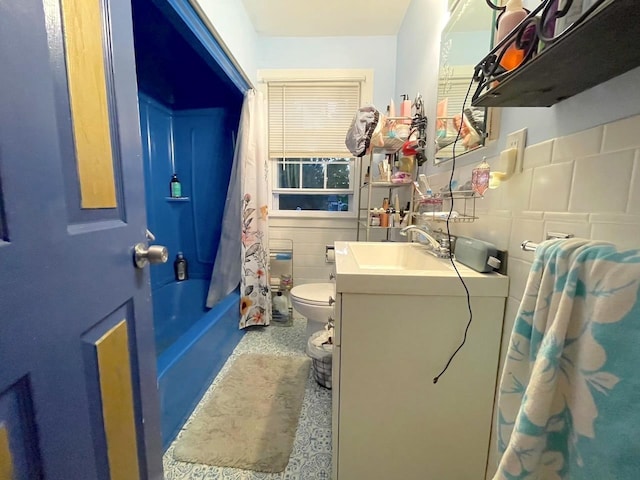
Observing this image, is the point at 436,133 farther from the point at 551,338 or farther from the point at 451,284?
the point at 551,338

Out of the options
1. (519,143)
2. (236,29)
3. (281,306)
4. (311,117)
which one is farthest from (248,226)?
(519,143)

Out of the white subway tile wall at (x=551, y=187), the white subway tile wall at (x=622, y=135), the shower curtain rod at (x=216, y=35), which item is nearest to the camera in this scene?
the white subway tile wall at (x=622, y=135)

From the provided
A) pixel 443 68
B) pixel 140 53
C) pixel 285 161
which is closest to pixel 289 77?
pixel 285 161

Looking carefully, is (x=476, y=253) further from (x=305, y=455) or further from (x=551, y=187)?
(x=305, y=455)

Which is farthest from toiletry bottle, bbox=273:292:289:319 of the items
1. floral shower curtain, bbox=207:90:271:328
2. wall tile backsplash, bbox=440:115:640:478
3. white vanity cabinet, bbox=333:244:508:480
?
wall tile backsplash, bbox=440:115:640:478

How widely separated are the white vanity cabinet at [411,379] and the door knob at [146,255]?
0.50 metres

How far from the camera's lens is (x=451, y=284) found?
2.64ft

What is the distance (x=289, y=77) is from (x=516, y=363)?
243 cm

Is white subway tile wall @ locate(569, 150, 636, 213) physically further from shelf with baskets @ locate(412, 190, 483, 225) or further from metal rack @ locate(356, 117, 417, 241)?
metal rack @ locate(356, 117, 417, 241)

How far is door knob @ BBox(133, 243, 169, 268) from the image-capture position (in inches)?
28.2

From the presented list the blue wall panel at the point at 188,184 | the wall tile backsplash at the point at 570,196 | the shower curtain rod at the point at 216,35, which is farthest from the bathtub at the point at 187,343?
the shower curtain rod at the point at 216,35

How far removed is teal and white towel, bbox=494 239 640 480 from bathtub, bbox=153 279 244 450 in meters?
1.23

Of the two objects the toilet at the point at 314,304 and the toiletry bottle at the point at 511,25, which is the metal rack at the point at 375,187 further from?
the toiletry bottle at the point at 511,25

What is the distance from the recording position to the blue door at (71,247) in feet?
1.33
